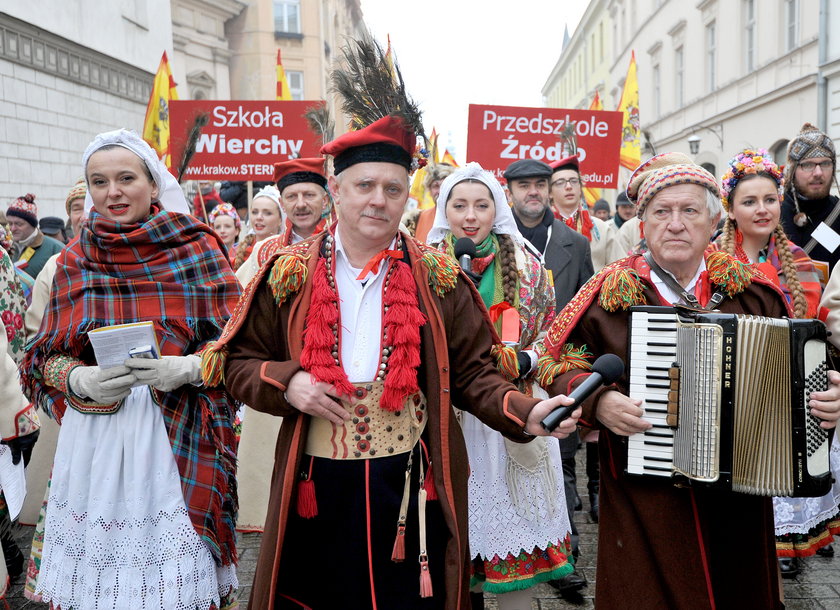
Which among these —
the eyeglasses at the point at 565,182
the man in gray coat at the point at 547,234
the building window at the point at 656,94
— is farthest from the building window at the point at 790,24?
the man in gray coat at the point at 547,234

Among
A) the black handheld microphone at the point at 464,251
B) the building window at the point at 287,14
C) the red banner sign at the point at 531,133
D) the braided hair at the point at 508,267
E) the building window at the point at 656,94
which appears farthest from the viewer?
the building window at the point at 287,14

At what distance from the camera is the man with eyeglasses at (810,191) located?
5129 mm

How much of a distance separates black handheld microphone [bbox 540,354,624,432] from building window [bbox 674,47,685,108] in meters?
28.3

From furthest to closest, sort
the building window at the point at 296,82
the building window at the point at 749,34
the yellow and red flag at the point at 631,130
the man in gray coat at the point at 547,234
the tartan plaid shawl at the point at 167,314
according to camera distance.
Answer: the building window at the point at 296,82 < the building window at the point at 749,34 < the yellow and red flag at the point at 631,130 < the man in gray coat at the point at 547,234 < the tartan plaid shawl at the point at 167,314

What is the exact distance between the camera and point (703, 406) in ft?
8.32

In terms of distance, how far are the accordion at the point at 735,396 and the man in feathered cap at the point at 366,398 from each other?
496mm

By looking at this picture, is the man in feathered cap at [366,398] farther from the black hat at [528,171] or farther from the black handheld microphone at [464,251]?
the black hat at [528,171]

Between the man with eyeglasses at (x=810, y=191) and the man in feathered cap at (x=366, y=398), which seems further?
the man with eyeglasses at (x=810, y=191)

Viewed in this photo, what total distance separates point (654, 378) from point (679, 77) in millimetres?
28828

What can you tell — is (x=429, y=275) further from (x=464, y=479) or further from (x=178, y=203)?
(x=178, y=203)

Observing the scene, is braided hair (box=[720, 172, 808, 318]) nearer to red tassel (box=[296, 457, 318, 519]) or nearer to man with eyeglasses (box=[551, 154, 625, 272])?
man with eyeglasses (box=[551, 154, 625, 272])

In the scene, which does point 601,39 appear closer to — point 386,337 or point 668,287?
point 668,287

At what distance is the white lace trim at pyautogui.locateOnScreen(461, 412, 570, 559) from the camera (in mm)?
3688

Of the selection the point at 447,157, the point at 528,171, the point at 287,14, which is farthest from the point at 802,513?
the point at 287,14
